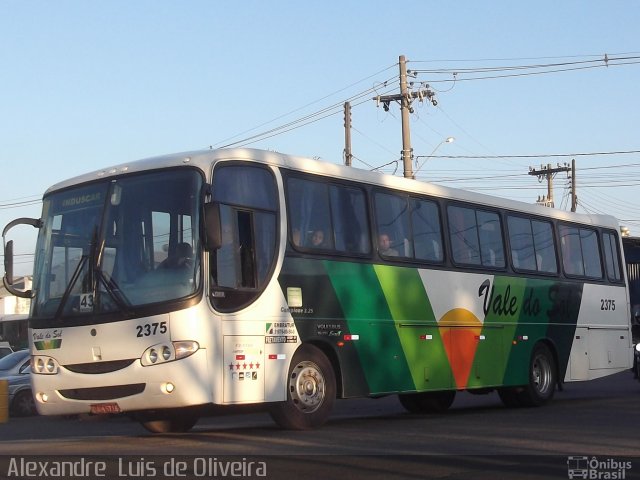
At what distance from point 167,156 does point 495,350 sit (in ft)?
23.2

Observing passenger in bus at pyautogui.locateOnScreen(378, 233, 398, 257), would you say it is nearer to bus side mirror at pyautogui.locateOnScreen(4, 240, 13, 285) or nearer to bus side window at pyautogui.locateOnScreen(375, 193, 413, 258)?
bus side window at pyautogui.locateOnScreen(375, 193, 413, 258)

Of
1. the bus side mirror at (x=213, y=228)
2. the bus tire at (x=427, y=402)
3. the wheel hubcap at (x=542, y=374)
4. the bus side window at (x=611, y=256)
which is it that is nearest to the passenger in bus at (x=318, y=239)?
Result: the bus side mirror at (x=213, y=228)

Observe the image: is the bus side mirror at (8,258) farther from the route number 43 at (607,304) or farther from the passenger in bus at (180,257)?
the route number 43 at (607,304)

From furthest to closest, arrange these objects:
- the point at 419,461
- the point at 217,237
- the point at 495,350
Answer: the point at 495,350, the point at 217,237, the point at 419,461

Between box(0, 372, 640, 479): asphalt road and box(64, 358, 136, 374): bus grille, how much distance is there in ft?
2.82

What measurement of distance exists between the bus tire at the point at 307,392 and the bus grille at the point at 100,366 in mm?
1948

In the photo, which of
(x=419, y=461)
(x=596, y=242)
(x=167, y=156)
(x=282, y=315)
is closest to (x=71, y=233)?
(x=167, y=156)

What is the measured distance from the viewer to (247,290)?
12609 mm

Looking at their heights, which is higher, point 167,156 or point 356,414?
point 167,156

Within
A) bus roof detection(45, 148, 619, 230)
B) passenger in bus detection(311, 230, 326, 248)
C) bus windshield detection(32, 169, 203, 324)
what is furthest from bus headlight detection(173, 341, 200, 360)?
passenger in bus detection(311, 230, 326, 248)

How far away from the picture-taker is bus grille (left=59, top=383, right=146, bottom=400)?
39.7ft

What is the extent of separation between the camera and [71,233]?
42.9 feet

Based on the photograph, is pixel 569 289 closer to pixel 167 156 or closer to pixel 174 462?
pixel 167 156

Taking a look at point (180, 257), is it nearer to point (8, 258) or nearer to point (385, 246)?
point (8, 258)
